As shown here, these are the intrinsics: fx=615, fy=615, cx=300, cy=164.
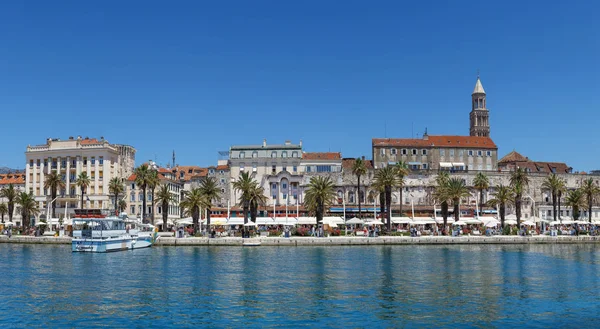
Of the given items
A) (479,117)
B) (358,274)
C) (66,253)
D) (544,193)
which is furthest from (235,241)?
(479,117)

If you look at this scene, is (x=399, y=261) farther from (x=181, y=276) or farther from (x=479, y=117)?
(x=479, y=117)

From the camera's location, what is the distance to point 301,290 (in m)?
40.2

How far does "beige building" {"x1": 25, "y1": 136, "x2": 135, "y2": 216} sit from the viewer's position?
124 meters

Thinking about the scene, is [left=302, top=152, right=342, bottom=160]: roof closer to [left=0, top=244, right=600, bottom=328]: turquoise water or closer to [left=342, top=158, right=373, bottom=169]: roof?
[left=342, top=158, right=373, bottom=169]: roof

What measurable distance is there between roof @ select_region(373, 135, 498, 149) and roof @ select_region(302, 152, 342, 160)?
780cm

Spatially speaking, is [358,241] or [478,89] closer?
[358,241]

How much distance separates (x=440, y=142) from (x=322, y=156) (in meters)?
24.5

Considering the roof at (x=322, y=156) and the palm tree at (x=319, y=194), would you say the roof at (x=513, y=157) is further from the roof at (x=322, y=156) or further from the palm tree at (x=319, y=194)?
the palm tree at (x=319, y=194)

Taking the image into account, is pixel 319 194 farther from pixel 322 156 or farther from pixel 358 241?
pixel 322 156

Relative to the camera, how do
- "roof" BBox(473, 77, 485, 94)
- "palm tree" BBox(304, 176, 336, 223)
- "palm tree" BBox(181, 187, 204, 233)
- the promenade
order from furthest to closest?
"roof" BBox(473, 77, 485, 94), "palm tree" BBox(304, 176, 336, 223), "palm tree" BBox(181, 187, 204, 233), the promenade

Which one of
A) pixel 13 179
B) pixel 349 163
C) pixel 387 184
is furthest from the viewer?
pixel 13 179

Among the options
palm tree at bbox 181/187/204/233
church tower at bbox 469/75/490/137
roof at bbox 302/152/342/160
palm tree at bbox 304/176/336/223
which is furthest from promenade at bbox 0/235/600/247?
church tower at bbox 469/75/490/137

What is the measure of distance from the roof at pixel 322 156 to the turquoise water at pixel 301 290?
2174 inches

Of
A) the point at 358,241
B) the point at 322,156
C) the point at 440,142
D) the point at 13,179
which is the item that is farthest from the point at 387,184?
the point at 13,179
